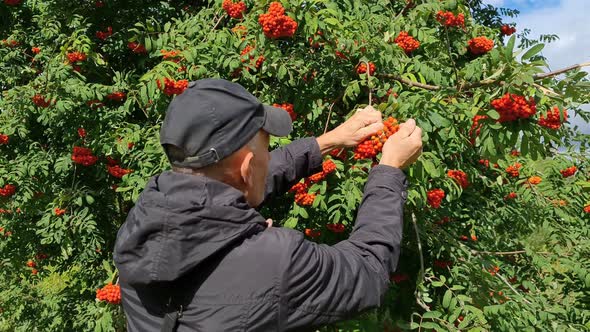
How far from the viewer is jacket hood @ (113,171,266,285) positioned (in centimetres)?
133

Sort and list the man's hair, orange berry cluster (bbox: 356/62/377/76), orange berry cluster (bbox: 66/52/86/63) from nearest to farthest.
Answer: the man's hair
orange berry cluster (bbox: 356/62/377/76)
orange berry cluster (bbox: 66/52/86/63)

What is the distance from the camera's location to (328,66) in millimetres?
3174

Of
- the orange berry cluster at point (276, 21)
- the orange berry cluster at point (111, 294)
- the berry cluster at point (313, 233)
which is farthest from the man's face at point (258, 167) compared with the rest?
the orange berry cluster at point (111, 294)

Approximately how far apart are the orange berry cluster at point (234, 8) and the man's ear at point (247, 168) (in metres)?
2.20

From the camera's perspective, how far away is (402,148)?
5.61 feet

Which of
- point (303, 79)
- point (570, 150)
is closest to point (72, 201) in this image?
point (303, 79)

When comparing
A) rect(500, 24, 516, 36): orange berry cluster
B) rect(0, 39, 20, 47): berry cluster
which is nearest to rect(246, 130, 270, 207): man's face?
rect(0, 39, 20, 47): berry cluster

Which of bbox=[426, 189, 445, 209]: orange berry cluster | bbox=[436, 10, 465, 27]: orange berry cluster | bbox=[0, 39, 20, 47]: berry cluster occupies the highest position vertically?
bbox=[436, 10, 465, 27]: orange berry cluster

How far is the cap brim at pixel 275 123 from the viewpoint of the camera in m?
1.54

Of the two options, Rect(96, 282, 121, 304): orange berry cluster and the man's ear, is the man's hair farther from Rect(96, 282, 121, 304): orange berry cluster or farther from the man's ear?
Rect(96, 282, 121, 304): orange berry cluster

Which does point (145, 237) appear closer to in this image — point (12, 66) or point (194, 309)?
point (194, 309)

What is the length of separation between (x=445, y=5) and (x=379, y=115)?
169 centimetres

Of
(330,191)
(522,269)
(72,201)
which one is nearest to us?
(330,191)

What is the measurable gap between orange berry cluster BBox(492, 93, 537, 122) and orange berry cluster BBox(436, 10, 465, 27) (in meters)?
1.68
